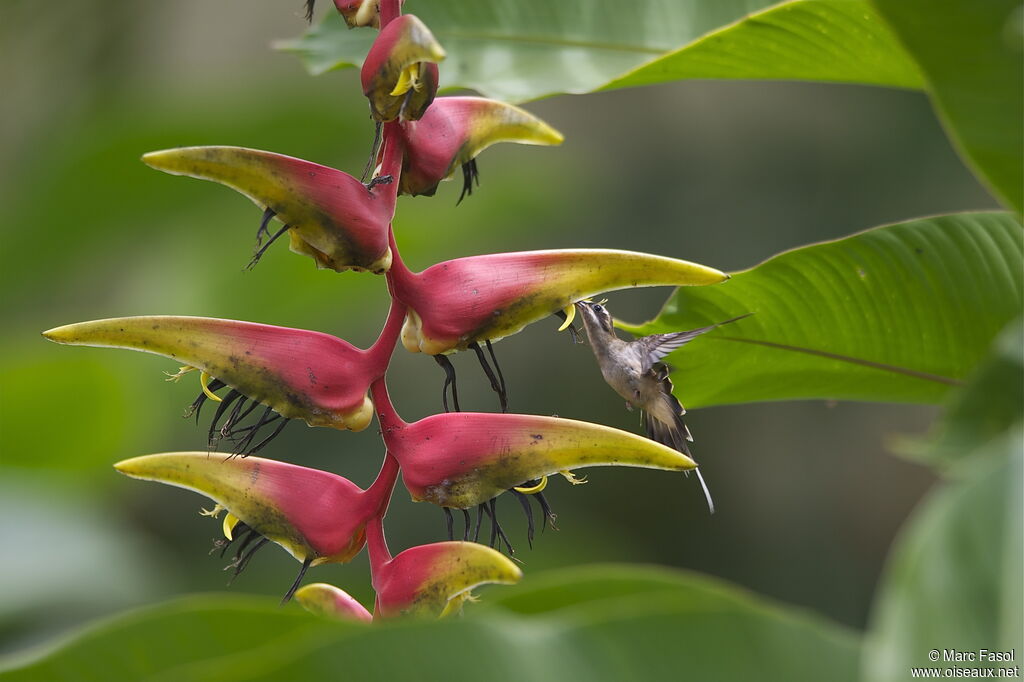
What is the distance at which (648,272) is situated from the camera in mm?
422

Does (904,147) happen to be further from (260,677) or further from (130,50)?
(260,677)

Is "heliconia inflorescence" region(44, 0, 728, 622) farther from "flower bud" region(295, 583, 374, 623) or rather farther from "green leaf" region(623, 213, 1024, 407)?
"green leaf" region(623, 213, 1024, 407)

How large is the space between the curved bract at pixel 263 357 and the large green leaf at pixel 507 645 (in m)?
0.08

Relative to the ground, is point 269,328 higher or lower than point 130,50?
lower

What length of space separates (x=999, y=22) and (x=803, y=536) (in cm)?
350

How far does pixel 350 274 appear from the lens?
2.18m

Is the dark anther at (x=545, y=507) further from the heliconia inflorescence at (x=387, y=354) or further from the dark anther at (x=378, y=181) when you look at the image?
the dark anther at (x=378, y=181)

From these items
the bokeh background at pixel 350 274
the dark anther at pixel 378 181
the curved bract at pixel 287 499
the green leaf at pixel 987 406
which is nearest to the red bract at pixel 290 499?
the curved bract at pixel 287 499

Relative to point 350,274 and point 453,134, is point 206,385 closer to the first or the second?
point 453,134

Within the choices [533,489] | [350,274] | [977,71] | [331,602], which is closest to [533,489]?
[533,489]

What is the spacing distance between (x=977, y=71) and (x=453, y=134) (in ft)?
0.65

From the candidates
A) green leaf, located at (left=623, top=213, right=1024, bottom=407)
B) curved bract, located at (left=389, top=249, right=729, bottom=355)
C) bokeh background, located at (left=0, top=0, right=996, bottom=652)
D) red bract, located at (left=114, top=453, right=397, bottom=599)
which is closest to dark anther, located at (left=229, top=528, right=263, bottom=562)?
red bract, located at (left=114, top=453, right=397, bottom=599)

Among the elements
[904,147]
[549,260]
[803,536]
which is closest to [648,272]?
[549,260]

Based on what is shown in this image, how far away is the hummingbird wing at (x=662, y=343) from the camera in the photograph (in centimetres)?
56
